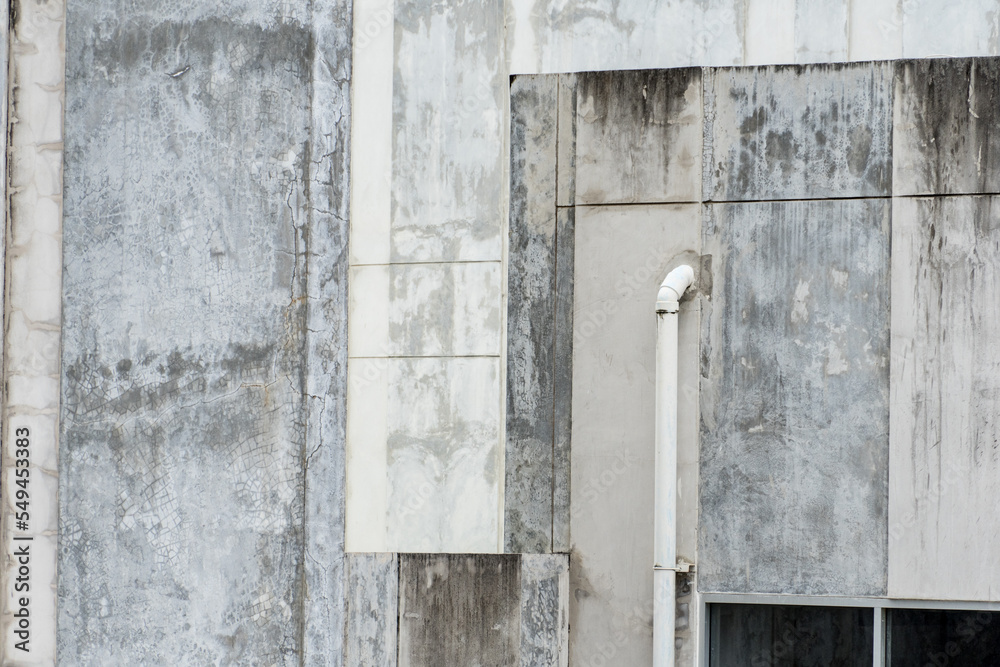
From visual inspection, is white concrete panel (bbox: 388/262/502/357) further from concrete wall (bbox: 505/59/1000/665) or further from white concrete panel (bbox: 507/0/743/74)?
white concrete panel (bbox: 507/0/743/74)

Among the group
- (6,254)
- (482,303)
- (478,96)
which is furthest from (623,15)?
(6,254)

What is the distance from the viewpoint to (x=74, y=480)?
6957 millimetres

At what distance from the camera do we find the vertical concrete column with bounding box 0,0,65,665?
695 centimetres

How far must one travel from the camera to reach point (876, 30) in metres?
6.49

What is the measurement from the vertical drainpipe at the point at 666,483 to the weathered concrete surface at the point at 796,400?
26cm

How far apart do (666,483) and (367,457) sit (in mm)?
1867

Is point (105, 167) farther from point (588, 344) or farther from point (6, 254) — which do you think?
point (588, 344)

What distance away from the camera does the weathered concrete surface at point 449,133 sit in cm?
680

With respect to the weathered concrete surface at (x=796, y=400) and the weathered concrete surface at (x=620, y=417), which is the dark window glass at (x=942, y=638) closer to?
the weathered concrete surface at (x=796, y=400)

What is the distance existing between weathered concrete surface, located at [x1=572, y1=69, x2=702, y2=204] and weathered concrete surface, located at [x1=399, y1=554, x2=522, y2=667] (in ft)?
7.78

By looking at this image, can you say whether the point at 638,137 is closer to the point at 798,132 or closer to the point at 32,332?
the point at 798,132

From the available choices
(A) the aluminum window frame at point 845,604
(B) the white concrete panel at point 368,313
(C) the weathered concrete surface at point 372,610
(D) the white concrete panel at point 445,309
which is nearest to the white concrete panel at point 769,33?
(D) the white concrete panel at point 445,309

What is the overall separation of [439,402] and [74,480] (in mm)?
2420

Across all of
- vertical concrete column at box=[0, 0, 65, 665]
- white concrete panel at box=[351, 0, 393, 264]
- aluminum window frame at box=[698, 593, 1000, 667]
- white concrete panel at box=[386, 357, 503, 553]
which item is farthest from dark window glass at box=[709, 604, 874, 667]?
vertical concrete column at box=[0, 0, 65, 665]
